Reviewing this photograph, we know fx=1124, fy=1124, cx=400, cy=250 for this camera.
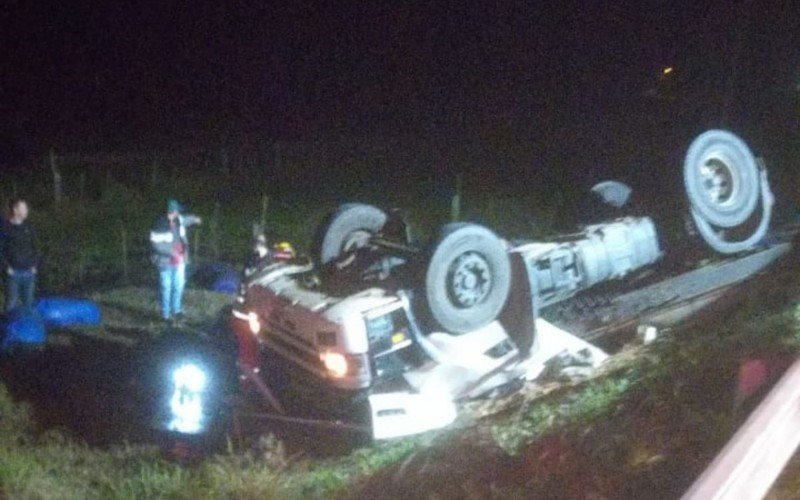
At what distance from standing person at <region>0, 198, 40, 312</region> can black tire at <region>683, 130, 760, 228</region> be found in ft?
19.6

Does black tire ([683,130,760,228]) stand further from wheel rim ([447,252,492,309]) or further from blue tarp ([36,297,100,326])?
blue tarp ([36,297,100,326])

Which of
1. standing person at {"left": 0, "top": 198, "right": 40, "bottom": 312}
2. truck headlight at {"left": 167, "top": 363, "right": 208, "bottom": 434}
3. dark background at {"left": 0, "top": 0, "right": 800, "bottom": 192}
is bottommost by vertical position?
truck headlight at {"left": 167, "top": 363, "right": 208, "bottom": 434}

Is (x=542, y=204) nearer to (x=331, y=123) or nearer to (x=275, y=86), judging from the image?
(x=331, y=123)

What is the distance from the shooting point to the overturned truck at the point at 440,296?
23.4 feet

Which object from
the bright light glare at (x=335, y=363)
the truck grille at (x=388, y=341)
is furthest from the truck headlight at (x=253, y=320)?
the truck grille at (x=388, y=341)

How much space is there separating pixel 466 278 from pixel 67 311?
5653mm

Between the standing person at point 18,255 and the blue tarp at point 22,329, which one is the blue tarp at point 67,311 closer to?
the standing person at point 18,255

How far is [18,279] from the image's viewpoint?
34.8 feet

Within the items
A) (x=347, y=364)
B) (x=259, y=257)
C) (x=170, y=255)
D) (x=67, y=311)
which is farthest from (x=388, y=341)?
(x=67, y=311)

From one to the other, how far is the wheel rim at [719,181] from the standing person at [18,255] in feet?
20.0

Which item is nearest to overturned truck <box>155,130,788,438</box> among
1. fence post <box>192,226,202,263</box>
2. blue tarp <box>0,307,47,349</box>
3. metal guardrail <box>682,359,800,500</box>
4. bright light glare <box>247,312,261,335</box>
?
bright light glare <box>247,312,261,335</box>

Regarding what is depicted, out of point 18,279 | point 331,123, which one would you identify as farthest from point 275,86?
point 18,279

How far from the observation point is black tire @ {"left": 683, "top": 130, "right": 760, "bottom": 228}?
859 cm

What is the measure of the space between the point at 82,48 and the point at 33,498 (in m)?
36.1
